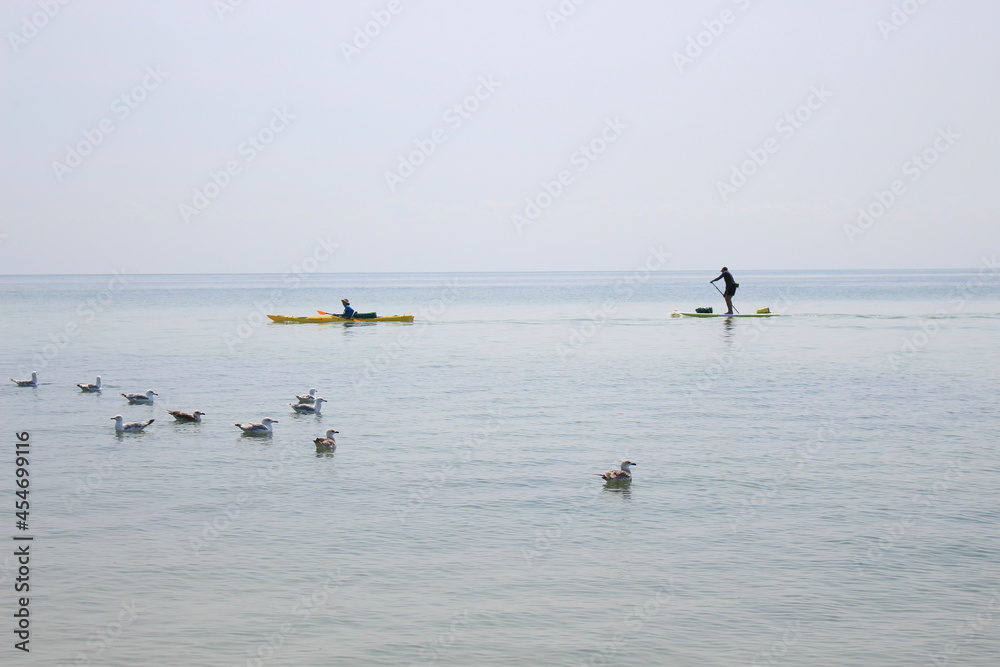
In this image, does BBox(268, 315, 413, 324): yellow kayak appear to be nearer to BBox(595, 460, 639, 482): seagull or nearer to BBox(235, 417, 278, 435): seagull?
BBox(235, 417, 278, 435): seagull

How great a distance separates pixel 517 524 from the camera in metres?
15.0

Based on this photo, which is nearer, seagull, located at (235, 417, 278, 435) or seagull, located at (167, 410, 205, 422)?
seagull, located at (235, 417, 278, 435)

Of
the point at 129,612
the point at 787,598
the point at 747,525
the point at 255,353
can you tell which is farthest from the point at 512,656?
the point at 255,353

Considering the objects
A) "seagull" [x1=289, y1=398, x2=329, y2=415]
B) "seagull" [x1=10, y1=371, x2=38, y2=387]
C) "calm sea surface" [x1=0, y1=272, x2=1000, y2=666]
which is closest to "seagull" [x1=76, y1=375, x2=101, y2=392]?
"calm sea surface" [x1=0, y1=272, x2=1000, y2=666]

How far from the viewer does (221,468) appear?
19234 millimetres

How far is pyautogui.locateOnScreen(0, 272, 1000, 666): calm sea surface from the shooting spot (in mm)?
10883

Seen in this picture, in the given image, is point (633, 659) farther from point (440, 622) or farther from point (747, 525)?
point (747, 525)

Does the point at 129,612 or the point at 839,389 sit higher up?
the point at 839,389

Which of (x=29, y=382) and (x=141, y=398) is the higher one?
(x=29, y=382)

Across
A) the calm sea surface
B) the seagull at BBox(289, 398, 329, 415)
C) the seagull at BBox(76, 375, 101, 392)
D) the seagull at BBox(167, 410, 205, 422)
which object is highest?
the seagull at BBox(76, 375, 101, 392)

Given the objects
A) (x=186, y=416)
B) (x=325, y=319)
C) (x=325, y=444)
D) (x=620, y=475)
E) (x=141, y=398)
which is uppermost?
(x=325, y=319)

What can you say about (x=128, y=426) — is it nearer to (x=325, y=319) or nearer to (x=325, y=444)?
(x=325, y=444)

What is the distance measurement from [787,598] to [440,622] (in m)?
4.39

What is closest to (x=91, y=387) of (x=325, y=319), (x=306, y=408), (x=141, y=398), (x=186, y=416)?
(x=141, y=398)
